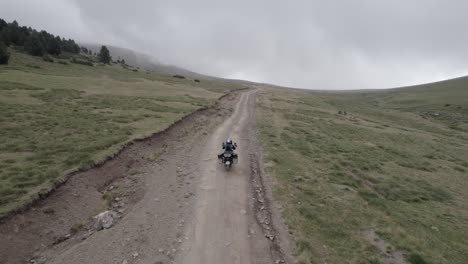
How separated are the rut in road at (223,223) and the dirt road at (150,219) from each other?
0.13 feet

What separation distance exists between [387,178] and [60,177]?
24360 millimetres

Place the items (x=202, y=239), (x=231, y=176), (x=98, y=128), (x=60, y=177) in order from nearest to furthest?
(x=202, y=239), (x=60, y=177), (x=231, y=176), (x=98, y=128)

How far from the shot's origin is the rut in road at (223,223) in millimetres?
11055

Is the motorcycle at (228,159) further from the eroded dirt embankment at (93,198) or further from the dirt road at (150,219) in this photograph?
the eroded dirt embankment at (93,198)

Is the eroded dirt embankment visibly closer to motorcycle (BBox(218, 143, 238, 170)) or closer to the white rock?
the white rock

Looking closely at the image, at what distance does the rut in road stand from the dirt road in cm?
4

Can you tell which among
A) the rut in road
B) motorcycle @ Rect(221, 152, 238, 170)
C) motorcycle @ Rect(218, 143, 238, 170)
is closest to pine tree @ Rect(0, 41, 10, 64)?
the rut in road

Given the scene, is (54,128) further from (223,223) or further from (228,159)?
(223,223)

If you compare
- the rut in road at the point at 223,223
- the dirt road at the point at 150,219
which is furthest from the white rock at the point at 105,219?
the rut in road at the point at 223,223

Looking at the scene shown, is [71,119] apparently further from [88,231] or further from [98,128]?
[88,231]

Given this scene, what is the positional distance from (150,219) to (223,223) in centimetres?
352

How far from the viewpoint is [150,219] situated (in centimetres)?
1323

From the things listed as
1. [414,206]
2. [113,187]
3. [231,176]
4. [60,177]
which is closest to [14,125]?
[60,177]

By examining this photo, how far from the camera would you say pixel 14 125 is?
24203mm
